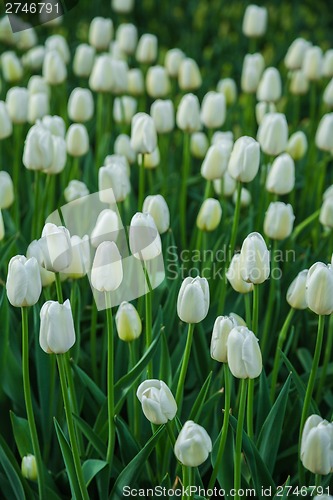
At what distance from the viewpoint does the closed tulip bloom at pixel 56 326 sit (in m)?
1.30

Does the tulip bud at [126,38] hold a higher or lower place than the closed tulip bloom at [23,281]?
higher

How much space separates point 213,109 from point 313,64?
2.06 feet

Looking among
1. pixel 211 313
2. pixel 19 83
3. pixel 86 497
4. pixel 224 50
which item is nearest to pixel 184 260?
pixel 211 313

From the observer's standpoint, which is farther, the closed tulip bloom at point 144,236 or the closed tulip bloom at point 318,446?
the closed tulip bloom at point 144,236

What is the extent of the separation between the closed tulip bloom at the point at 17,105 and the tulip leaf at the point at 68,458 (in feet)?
4.39

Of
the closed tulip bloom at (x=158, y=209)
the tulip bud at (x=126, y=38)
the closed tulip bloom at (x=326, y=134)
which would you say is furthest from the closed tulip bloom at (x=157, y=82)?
the closed tulip bloom at (x=158, y=209)

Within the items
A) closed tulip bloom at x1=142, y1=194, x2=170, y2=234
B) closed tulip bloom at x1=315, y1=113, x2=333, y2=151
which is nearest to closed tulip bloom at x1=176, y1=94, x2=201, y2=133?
closed tulip bloom at x1=315, y1=113, x2=333, y2=151

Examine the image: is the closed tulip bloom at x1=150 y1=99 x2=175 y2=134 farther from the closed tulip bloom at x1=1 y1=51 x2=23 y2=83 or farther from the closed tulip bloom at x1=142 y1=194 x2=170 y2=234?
the closed tulip bloom at x1=142 y1=194 x2=170 y2=234

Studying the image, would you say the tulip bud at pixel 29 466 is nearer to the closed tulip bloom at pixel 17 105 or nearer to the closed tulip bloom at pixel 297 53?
the closed tulip bloom at pixel 17 105

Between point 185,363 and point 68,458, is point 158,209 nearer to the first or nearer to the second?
point 185,363

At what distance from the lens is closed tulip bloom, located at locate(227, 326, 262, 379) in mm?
1299

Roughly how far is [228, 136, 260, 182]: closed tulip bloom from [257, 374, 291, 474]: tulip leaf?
0.57 meters

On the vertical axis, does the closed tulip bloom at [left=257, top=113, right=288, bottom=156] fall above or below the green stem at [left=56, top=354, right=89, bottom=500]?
above

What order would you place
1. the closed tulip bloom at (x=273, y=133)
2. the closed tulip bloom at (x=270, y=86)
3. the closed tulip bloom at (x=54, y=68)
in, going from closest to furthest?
the closed tulip bloom at (x=273, y=133) → the closed tulip bloom at (x=270, y=86) → the closed tulip bloom at (x=54, y=68)
